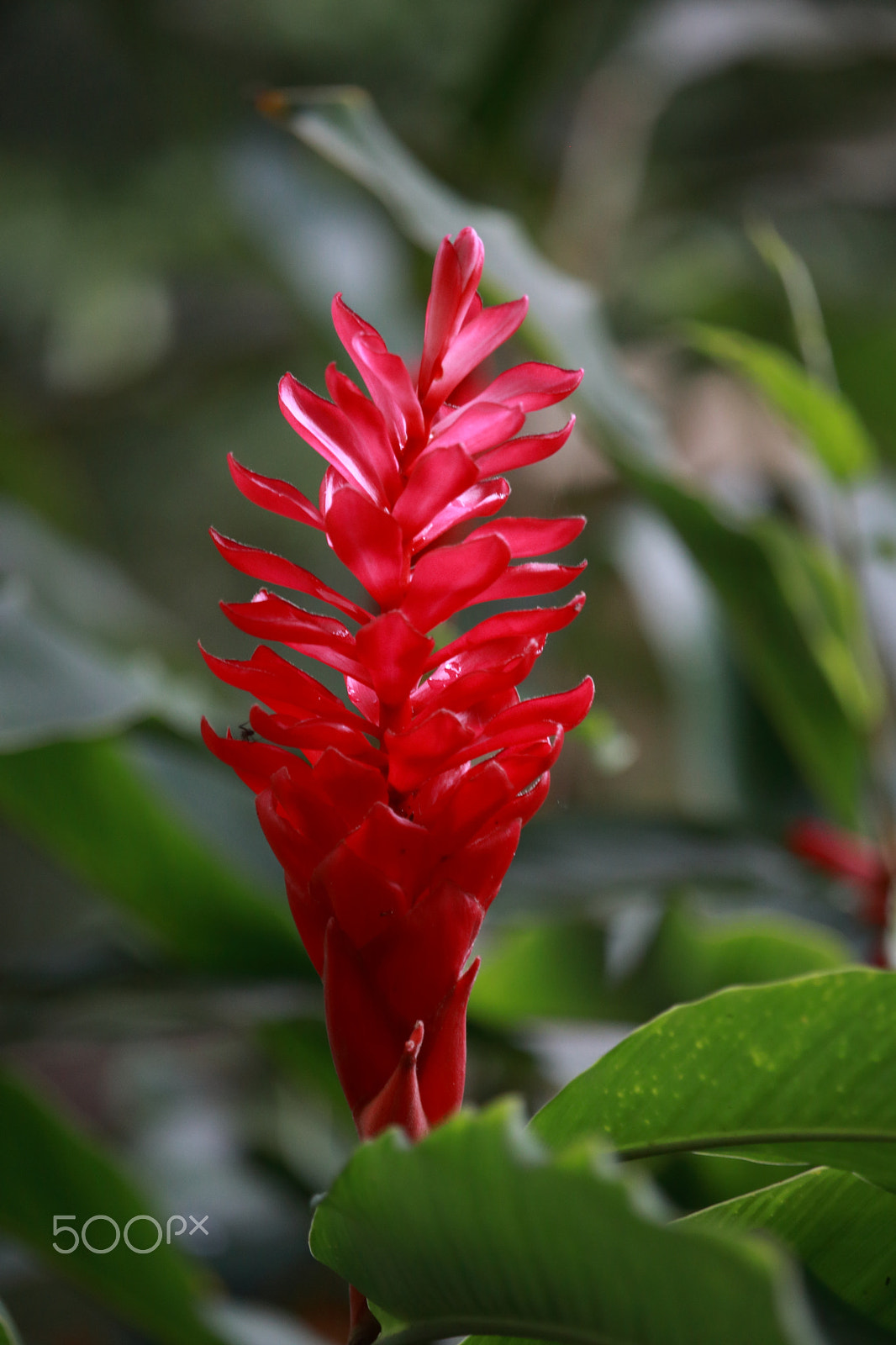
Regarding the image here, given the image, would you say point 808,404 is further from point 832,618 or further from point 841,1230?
point 841,1230

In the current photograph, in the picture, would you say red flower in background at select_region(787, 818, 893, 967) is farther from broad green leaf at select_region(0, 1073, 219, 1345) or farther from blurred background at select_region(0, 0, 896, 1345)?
broad green leaf at select_region(0, 1073, 219, 1345)

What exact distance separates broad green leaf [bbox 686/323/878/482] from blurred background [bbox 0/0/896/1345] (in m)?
0.03

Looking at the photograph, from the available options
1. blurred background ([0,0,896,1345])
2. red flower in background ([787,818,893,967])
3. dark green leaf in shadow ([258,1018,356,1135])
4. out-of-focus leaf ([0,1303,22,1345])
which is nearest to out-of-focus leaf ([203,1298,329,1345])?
blurred background ([0,0,896,1345])

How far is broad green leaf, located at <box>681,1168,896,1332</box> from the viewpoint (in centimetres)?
29

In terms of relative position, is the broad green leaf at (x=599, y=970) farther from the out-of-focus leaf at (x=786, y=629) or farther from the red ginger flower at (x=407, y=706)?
the red ginger flower at (x=407, y=706)

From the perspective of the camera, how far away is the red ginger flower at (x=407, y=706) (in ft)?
0.87

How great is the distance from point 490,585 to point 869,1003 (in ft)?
0.43

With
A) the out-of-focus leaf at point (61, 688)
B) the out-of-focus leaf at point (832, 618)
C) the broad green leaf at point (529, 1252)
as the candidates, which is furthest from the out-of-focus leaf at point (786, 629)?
the broad green leaf at point (529, 1252)

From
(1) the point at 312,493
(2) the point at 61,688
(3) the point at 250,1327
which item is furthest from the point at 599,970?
(1) the point at 312,493

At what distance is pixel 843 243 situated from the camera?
1964 millimetres

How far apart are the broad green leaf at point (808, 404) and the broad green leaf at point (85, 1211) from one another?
18.9 inches

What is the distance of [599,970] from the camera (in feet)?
2.27

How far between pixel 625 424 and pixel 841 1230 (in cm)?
42

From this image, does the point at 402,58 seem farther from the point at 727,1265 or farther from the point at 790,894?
the point at 727,1265
